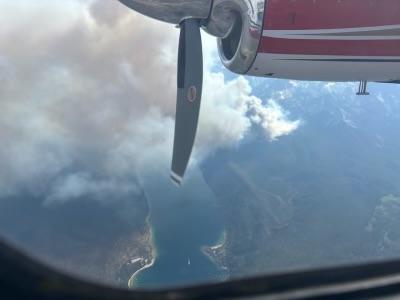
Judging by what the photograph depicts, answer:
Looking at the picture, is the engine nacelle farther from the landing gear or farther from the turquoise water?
the turquoise water

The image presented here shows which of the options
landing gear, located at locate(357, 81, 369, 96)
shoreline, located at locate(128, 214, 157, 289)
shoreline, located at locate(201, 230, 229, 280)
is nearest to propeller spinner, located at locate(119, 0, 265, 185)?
landing gear, located at locate(357, 81, 369, 96)

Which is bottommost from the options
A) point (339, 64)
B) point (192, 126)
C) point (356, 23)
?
point (192, 126)

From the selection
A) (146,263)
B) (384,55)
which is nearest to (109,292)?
(384,55)

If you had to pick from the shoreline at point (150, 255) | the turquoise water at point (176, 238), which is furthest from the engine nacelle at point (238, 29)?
the turquoise water at point (176, 238)

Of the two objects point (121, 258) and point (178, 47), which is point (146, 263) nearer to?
point (121, 258)

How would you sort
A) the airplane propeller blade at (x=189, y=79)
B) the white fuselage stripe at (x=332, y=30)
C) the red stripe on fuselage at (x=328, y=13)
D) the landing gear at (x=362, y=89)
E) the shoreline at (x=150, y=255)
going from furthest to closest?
the shoreline at (x=150, y=255) → the landing gear at (x=362, y=89) → the airplane propeller blade at (x=189, y=79) → the white fuselage stripe at (x=332, y=30) → the red stripe on fuselage at (x=328, y=13)

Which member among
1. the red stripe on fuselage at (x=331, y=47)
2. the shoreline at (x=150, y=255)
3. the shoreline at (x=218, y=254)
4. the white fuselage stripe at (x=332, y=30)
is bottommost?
the shoreline at (x=218, y=254)

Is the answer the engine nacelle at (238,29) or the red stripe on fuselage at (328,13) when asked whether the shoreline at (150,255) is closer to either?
the engine nacelle at (238,29)
